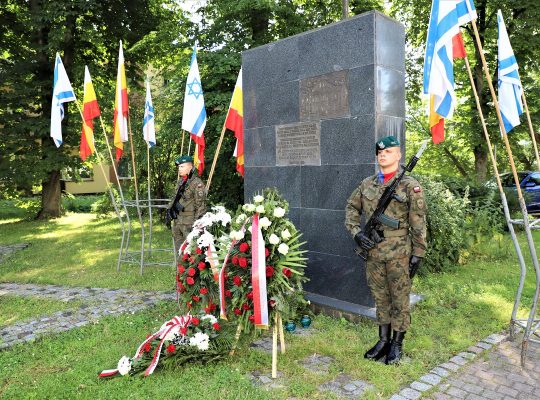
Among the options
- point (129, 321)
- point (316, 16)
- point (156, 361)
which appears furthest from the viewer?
point (316, 16)

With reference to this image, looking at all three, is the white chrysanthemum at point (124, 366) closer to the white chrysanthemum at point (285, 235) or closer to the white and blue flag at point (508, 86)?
the white chrysanthemum at point (285, 235)

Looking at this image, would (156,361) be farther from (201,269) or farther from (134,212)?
(134,212)

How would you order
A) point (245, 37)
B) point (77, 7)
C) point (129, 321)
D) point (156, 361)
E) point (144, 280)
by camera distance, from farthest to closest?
point (77, 7)
point (245, 37)
point (144, 280)
point (129, 321)
point (156, 361)

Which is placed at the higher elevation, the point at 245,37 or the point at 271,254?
the point at 245,37

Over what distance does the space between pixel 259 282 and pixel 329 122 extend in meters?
2.39

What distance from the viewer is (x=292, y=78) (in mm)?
5727

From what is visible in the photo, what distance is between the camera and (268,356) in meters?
4.24

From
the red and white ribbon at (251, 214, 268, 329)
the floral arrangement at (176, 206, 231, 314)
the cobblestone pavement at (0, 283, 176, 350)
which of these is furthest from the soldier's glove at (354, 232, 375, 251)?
the cobblestone pavement at (0, 283, 176, 350)

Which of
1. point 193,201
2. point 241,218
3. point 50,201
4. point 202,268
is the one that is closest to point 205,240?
point 202,268

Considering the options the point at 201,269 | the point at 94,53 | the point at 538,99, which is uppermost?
the point at 94,53

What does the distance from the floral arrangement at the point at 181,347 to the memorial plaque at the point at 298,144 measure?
239 centimetres

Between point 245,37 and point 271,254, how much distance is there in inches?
367

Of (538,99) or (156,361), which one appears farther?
(538,99)

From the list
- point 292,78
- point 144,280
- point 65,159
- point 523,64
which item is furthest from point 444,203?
point 65,159
